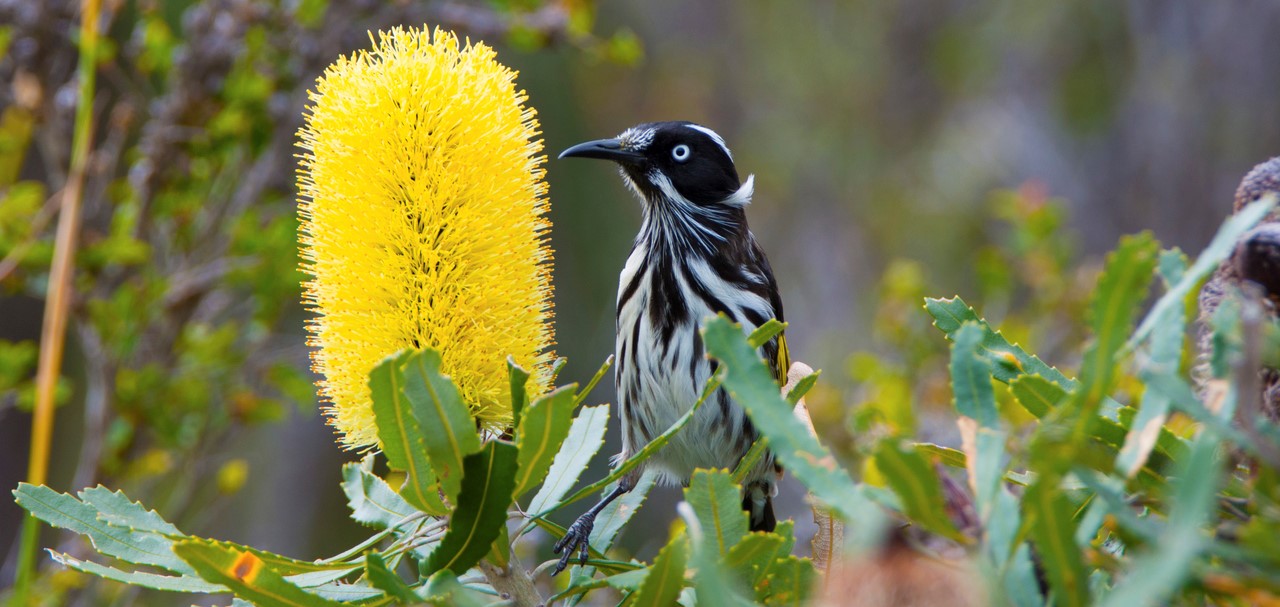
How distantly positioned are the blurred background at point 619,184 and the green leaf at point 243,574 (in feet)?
5.90

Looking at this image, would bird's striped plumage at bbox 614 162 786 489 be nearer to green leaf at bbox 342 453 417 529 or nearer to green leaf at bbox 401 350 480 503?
green leaf at bbox 342 453 417 529

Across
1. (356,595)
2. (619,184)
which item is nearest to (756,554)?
(356,595)

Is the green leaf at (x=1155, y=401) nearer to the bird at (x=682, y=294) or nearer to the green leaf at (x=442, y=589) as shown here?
the green leaf at (x=442, y=589)

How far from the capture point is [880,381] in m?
3.51

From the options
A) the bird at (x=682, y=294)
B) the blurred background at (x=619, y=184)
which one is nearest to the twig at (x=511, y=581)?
the bird at (x=682, y=294)

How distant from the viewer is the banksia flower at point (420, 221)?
1421 millimetres

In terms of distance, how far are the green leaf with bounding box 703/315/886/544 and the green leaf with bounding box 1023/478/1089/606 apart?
13cm

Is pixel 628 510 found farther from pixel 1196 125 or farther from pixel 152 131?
pixel 1196 125

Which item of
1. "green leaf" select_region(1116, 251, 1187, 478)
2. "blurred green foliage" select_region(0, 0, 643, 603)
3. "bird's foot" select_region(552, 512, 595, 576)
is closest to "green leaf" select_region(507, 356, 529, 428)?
"green leaf" select_region(1116, 251, 1187, 478)

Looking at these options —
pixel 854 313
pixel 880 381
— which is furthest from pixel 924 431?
pixel 854 313

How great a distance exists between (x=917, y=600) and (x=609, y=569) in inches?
27.4

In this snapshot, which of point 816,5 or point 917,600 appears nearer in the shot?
point 917,600

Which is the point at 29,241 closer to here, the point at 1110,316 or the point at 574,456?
the point at 574,456

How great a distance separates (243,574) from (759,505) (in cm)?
229
